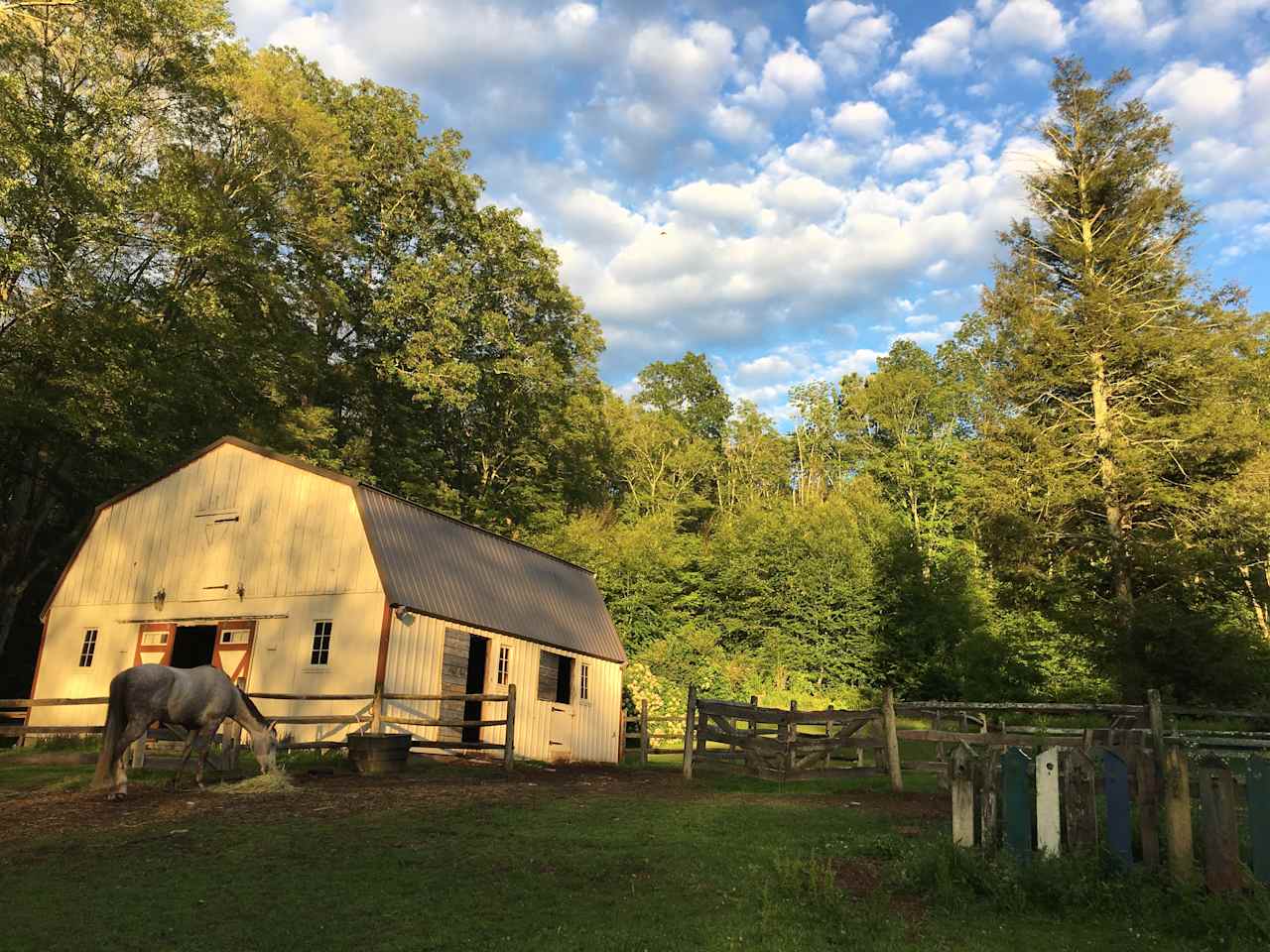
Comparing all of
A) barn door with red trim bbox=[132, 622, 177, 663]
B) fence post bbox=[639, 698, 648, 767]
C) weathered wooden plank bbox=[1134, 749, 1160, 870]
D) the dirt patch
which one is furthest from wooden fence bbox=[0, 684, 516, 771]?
weathered wooden plank bbox=[1134, 749, 1160, 870]

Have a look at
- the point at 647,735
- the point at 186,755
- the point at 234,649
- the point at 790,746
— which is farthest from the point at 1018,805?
the point at 234,649

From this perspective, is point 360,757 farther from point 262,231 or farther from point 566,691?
point 262,231

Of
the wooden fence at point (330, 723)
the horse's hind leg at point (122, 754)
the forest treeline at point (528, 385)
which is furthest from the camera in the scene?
the forest treeline at point (528, 385)

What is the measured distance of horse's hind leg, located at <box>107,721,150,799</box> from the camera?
12.4 m

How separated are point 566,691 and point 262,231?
21.9 m

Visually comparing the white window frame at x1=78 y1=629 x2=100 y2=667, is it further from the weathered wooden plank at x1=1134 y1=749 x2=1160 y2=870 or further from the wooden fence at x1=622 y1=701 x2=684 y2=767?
the weathered wooden plank at x1=1134 y1=749 x2=1160 y2=870

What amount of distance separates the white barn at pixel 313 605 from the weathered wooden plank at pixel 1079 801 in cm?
1345

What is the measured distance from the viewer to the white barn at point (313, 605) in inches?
771

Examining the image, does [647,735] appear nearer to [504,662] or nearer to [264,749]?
[504,662]

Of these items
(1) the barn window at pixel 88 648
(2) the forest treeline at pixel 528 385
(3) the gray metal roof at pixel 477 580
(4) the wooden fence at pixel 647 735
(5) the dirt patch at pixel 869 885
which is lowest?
(4) the wooden fence at pixel 647 735

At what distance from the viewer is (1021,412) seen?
32.3m

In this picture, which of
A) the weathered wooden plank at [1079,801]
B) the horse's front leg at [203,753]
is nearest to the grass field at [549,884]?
the weathered wooden plank at [1079,801]

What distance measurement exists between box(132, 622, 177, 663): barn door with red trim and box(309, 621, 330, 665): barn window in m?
4.90

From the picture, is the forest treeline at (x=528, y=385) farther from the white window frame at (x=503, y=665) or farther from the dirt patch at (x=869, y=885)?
the dirt patch at (x=869, y=885)
